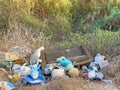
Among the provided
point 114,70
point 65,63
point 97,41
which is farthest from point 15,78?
point 97,41

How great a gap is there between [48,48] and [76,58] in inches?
32.0

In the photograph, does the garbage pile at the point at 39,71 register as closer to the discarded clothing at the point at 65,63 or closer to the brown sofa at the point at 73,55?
the discarded clothing at the point at 65,63

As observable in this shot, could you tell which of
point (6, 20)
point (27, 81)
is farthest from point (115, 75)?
point (6, 20)

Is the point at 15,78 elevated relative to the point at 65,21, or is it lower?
lower

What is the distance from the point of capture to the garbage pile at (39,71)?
589cm

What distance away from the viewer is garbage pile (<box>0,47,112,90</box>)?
5891 mm

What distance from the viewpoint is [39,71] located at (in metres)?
6.19

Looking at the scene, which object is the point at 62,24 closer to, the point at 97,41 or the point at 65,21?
the point at 65,21

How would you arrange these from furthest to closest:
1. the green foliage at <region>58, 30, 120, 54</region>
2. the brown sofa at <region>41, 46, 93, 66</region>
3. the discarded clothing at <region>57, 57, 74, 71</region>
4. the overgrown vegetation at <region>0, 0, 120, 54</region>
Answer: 1. the overgrown vegetation at <region>0, 0, 120, 54</region>
2. the green foliage at <region>58, 30, 120, 54</region>
3. the brown sofa at <region>41, 46, 93, 66</region>
4. the discarded clothing at <region>57, 57, 74, 71</region>

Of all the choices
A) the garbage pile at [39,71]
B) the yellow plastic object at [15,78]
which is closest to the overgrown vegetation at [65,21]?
the garbage pile at [39,71]

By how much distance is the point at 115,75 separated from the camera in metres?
6.00

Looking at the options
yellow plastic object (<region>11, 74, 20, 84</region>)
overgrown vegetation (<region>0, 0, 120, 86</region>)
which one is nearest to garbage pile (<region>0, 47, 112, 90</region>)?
yellow plastic object (<region>11, 74, 20, 84</region>)

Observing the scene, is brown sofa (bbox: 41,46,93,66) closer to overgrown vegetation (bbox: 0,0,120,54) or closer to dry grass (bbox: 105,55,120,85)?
overgrown vegetation (bbox: 0,0,120,54)

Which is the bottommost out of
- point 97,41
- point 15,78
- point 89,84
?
point 89,84
